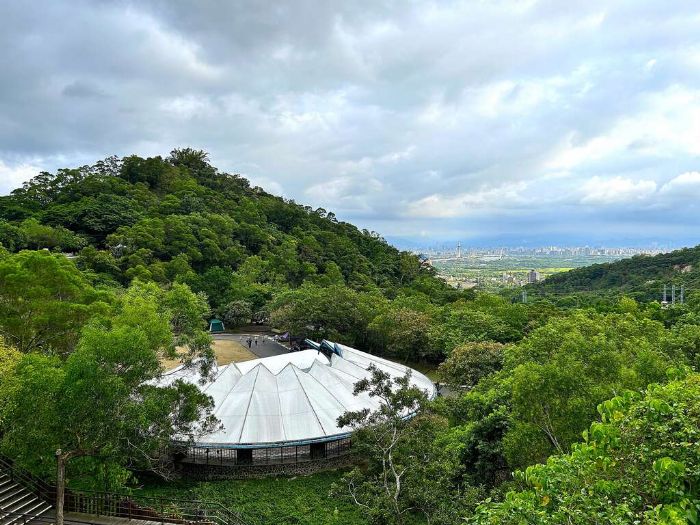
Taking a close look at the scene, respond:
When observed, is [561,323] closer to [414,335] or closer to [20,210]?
[414,335]

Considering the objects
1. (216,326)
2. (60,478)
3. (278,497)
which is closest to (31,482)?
(60,478)

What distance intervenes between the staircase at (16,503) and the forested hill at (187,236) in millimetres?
27494

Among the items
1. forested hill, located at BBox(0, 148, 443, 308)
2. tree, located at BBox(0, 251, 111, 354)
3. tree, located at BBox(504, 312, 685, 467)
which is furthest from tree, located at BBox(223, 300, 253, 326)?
tree, located at BBox(504, 312, 685, 467)

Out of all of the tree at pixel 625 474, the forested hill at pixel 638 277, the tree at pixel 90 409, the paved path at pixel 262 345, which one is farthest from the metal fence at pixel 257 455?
the forested hill at pixel 638 277

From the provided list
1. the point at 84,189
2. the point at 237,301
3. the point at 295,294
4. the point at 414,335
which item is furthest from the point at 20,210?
the point at 414,335

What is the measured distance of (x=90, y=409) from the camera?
9.61 m

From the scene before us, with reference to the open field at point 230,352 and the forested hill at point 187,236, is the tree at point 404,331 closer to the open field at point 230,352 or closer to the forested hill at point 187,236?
the open field at point 230,352

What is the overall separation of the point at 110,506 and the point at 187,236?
42.4m

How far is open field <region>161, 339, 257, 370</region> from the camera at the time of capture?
3056 cm

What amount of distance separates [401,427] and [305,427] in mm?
6291

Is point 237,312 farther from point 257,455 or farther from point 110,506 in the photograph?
point 110,506

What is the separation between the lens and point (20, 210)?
172 feet

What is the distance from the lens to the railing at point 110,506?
37.6 ft

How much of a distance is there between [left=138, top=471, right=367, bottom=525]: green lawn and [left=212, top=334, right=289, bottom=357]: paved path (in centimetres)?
1758
